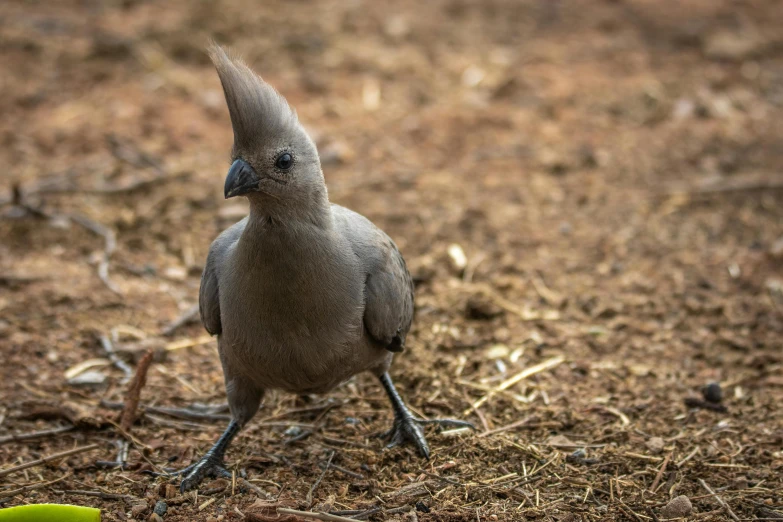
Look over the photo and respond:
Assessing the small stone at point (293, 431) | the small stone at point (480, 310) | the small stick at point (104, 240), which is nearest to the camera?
the small stone at point (293, 431)

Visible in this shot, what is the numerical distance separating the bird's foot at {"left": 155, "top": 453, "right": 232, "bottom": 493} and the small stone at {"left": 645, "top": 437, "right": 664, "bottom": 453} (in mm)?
2264

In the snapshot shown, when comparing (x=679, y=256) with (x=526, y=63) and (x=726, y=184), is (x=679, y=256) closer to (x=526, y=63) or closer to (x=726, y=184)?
(x=726, y=184)

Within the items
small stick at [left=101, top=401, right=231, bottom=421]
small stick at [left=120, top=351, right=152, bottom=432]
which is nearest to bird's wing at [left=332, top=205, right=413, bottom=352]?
small stick at [left=101, top=401, right=231, bottom=421]

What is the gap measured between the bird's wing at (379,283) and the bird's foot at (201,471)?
108 centimetres

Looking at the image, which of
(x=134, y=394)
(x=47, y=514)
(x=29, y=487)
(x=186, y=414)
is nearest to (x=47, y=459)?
(x=29, y=487)

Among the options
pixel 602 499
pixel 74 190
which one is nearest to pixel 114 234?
pixel 74 190

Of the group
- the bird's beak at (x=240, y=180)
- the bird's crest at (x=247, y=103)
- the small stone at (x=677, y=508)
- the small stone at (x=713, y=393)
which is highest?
the bird's crest at (x=247, y=103)

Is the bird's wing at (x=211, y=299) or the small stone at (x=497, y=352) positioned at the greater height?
the bird's wing at (x=211, y=299)

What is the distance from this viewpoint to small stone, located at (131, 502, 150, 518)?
160 inches

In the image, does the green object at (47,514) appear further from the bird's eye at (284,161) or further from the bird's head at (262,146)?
the bird's eye at (284,161)

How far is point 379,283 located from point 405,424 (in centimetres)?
90

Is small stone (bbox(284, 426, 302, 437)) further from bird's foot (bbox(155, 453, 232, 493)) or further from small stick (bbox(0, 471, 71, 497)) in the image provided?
small stick (bbox(0, 471, 71, 497))

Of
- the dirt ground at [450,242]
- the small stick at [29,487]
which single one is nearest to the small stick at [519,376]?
the dirt ground at [450,242]

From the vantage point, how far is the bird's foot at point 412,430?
184 inches
